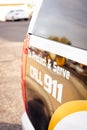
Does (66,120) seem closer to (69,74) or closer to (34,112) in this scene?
(69,74)

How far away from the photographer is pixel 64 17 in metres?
2.27

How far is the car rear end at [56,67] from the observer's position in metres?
2.06

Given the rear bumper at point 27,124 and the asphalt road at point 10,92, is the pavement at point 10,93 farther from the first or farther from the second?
the rear bumper at point 27,124

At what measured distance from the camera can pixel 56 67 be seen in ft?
7.39

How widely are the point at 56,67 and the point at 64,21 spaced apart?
1.12ft

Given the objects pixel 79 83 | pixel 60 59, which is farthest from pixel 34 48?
pixel 79 83

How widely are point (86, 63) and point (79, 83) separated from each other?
155mm

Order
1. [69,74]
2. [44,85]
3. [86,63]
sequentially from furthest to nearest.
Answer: [44,85] → [69,74] → [86,63]

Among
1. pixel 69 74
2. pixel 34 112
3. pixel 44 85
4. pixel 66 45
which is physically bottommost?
pixel 34 112

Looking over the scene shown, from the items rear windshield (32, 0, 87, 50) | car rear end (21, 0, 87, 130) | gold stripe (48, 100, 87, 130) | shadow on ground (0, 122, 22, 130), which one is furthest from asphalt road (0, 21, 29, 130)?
rear windshield (32, 0, 87, 50)

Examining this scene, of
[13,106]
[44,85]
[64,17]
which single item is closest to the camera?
[64,17]

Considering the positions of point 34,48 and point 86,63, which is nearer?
point 86,63

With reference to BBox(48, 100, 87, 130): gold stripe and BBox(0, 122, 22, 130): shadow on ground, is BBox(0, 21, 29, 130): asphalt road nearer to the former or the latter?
BBox(0, 122, 22, 130): shadow on ground

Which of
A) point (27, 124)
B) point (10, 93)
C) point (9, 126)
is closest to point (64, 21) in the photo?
point (27, 124)
